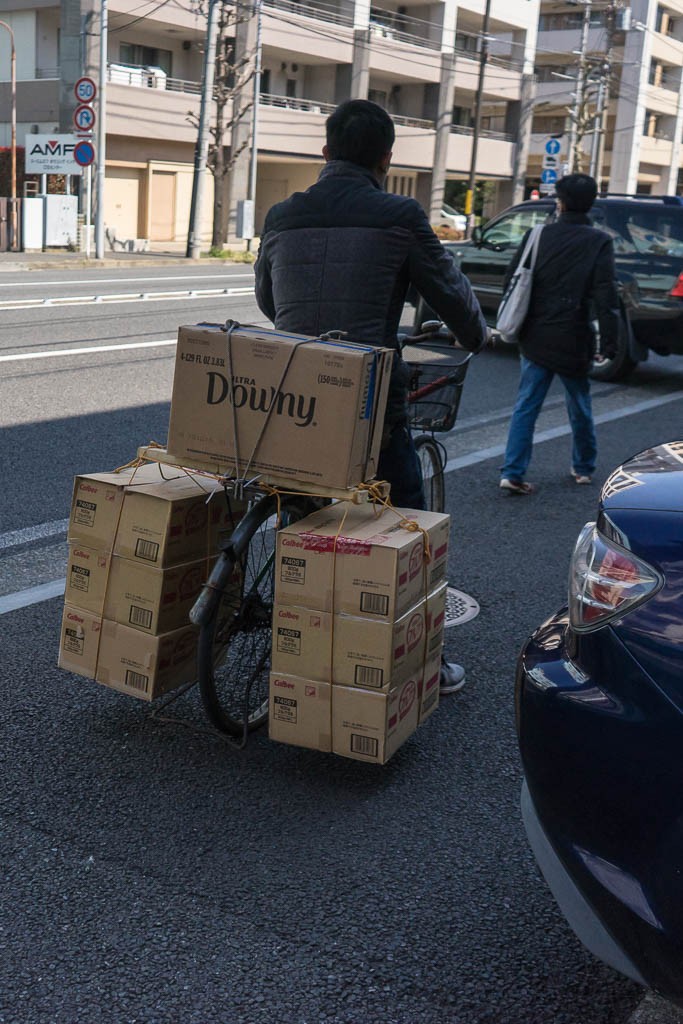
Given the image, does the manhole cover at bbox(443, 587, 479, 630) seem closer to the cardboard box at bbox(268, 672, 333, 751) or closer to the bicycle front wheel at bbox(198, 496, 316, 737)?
the bicycle front wheel at bbox(198, 496, 316, 737)

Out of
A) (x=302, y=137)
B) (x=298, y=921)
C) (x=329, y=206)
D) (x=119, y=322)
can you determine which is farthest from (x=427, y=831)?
(x=302, y=137)

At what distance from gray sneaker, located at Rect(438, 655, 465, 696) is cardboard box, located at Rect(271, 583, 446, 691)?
725 mm

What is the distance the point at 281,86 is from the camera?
4441 cm

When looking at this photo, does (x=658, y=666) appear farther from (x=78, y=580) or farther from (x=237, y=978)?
(x=78, y=580)

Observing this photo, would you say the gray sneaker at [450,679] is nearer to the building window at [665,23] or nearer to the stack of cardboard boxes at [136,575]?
the stack of cardboard boxes at [136,575]

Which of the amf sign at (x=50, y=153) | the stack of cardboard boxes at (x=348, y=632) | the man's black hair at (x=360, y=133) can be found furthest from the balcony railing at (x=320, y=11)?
the stack of cardboard boxes at (x=348, y=632)

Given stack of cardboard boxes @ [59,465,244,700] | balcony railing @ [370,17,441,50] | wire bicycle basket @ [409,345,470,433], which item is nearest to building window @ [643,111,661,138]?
balcony railing @ [370,17,441,50]

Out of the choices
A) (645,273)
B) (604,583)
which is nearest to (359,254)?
(604,583)

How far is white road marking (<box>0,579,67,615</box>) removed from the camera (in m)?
4.55

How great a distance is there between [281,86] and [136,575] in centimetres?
4443

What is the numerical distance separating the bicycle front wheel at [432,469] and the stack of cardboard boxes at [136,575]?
50.5 inches

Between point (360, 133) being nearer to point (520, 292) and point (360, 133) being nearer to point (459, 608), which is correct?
point (459, 608)

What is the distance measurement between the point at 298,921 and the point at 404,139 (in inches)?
1920

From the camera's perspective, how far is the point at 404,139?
48.3 metres
